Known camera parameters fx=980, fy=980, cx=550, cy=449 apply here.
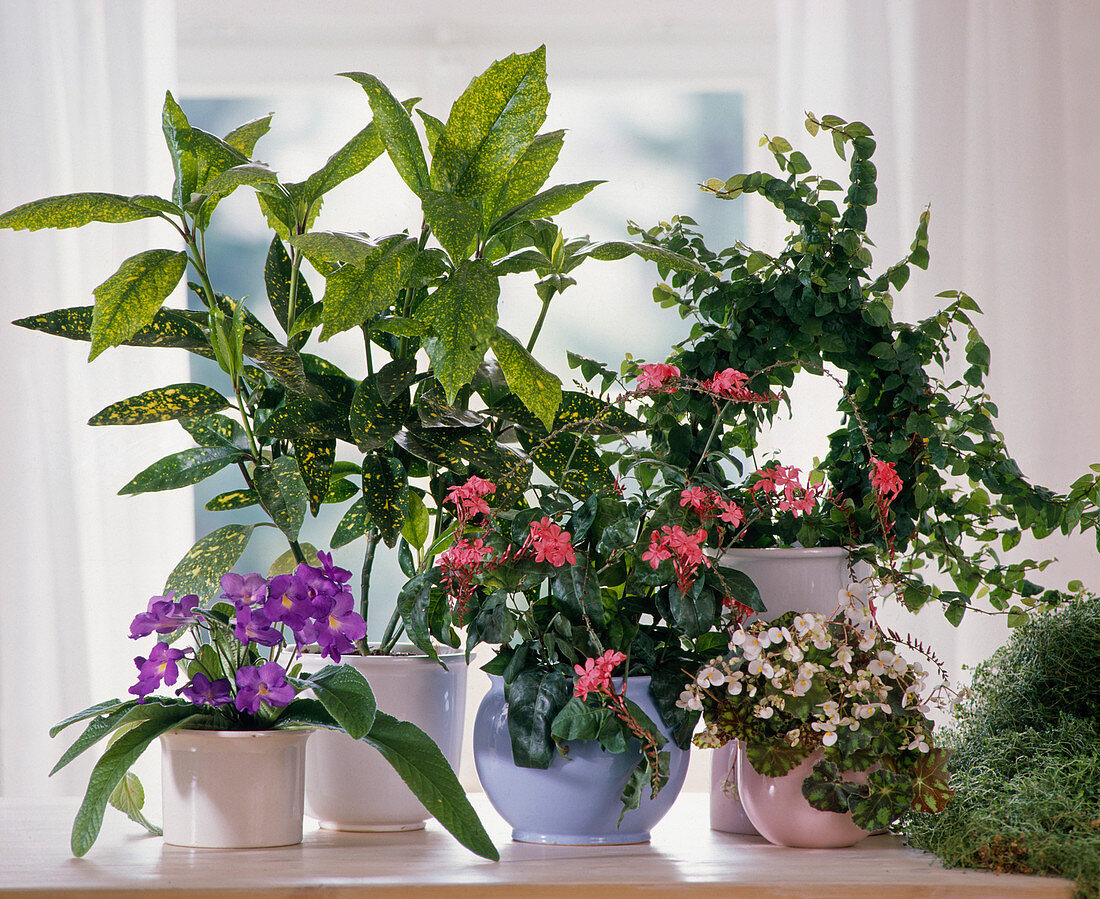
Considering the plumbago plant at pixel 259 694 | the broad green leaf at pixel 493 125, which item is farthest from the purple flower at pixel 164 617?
the broad green leaf at pixel 493 125

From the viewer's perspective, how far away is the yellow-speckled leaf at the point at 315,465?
2.90 ft

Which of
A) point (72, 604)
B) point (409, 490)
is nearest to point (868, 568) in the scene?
point (409, 490)

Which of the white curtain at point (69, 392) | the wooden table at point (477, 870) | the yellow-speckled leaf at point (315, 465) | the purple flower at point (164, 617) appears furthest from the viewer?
the white curtain at point (69, 392)

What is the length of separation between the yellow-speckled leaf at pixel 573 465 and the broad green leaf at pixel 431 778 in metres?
0.27

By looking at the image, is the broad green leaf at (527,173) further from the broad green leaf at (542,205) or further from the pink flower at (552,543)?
the pink flower at (552,543)

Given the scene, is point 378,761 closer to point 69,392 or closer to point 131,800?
point 131,800

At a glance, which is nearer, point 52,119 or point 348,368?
point 52,119

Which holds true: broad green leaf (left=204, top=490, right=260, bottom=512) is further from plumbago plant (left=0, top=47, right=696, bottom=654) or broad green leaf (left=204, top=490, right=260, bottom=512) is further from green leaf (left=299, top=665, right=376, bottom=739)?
green leaf (left=299, top=665, right=376, bottom=739)

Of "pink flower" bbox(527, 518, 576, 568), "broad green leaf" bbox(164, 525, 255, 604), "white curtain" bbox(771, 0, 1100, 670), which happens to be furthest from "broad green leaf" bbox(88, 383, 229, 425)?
"white curtain" bbox(771, 0, 1100, 670)

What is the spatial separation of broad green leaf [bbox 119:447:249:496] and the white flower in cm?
45

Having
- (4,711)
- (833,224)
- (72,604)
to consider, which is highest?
(833,224)

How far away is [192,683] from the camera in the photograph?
805 millimetres

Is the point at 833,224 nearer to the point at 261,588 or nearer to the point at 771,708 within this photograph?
the point at 771,708

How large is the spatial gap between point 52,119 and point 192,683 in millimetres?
1268
